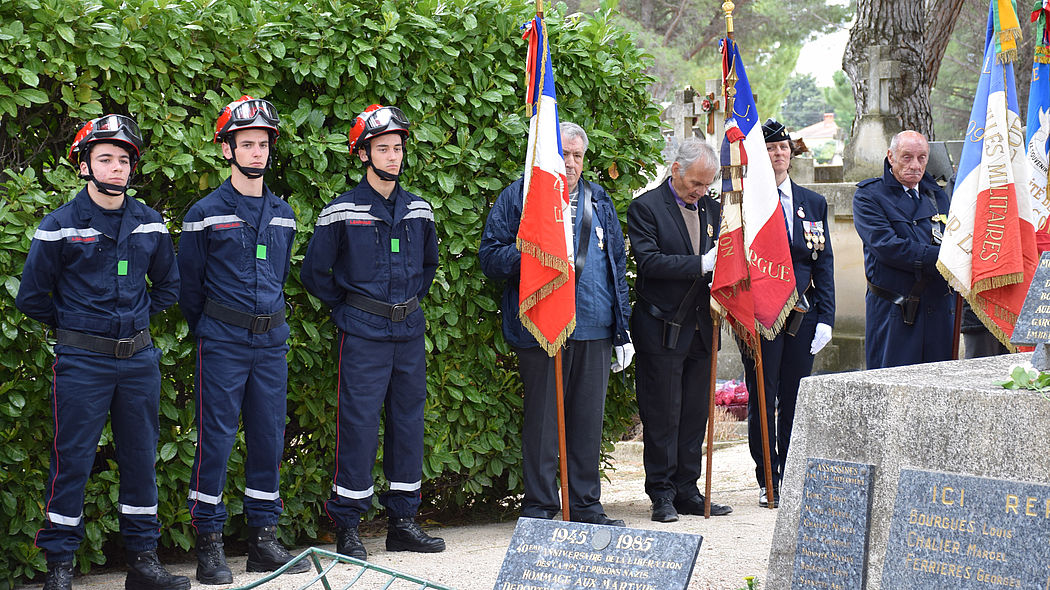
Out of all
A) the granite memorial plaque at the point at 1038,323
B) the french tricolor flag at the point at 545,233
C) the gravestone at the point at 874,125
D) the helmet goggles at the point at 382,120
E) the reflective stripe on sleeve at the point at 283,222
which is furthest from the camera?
the gravestone at the point at 874,125

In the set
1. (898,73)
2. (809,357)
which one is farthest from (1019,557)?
(898,73)

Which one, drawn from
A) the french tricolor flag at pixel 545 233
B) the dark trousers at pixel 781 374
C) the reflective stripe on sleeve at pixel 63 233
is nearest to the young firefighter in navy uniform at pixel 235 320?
the reflective stripe on sleeve at pixel 63 233

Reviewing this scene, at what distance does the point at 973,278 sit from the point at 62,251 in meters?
4.35

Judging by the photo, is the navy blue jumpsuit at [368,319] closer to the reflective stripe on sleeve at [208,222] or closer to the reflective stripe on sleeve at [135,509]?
the reflective stripe on sleeve at [208,222]

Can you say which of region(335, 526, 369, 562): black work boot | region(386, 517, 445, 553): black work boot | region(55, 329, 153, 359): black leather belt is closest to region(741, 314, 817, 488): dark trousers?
region(386, 517, 445, 553): black work boot

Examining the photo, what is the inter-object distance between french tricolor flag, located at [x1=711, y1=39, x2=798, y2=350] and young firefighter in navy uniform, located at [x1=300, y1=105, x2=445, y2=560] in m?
1.72

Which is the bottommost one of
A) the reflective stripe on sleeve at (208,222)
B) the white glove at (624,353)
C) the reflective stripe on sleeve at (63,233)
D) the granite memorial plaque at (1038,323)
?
the white glove at (624,353)

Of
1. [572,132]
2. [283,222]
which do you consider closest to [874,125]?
[572,132]

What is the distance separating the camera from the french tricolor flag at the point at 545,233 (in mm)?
5445

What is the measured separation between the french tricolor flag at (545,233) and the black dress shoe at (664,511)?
1.20 metres

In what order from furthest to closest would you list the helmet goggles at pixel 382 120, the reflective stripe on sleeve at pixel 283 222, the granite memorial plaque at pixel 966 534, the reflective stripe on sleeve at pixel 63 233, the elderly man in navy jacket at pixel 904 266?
1. the elderly man in navy jacket at pixel 904 266
2. the helmet goggles at pixel 382 120
3. the reflective stripe on sleeve at pixel 283 222
4. the reflective stripe on sleeve at pixel 63 233
5. the granite memorial plaque at pixel 966 534

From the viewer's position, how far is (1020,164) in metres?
6.10

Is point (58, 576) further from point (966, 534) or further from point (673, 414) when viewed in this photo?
point (966, 534)

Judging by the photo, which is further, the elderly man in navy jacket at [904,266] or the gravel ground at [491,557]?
the elderly man in navy jacket at [904,266]
